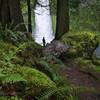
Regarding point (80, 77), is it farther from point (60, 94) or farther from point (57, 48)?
point (60, 94)

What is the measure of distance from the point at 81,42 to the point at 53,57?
4.04 m

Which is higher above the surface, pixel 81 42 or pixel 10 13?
pixel 10 13

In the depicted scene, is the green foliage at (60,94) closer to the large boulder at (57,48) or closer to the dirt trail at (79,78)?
the dirt trail at (79,78)

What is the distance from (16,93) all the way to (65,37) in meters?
8.48

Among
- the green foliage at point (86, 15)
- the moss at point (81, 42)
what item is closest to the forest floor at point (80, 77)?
the moss at point (81, 42)

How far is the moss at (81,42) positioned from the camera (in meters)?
11.1

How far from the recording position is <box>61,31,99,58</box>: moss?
11145mm

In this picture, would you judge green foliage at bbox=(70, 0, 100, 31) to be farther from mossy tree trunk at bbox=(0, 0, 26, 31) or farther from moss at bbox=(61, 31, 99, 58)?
mossy tree trunk at bbox=(0, 0, 26, 31)

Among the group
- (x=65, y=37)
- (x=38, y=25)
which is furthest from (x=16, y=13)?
(x=38, y=25)

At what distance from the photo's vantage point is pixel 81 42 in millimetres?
11367

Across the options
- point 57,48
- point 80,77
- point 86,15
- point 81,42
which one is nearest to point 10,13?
point 57,48

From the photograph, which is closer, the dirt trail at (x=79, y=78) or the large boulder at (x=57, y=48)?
the dirt trail at (x=79, y=78)

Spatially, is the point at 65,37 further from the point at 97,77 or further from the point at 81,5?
the point at 81,5

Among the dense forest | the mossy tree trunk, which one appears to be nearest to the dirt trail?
the dense forest
